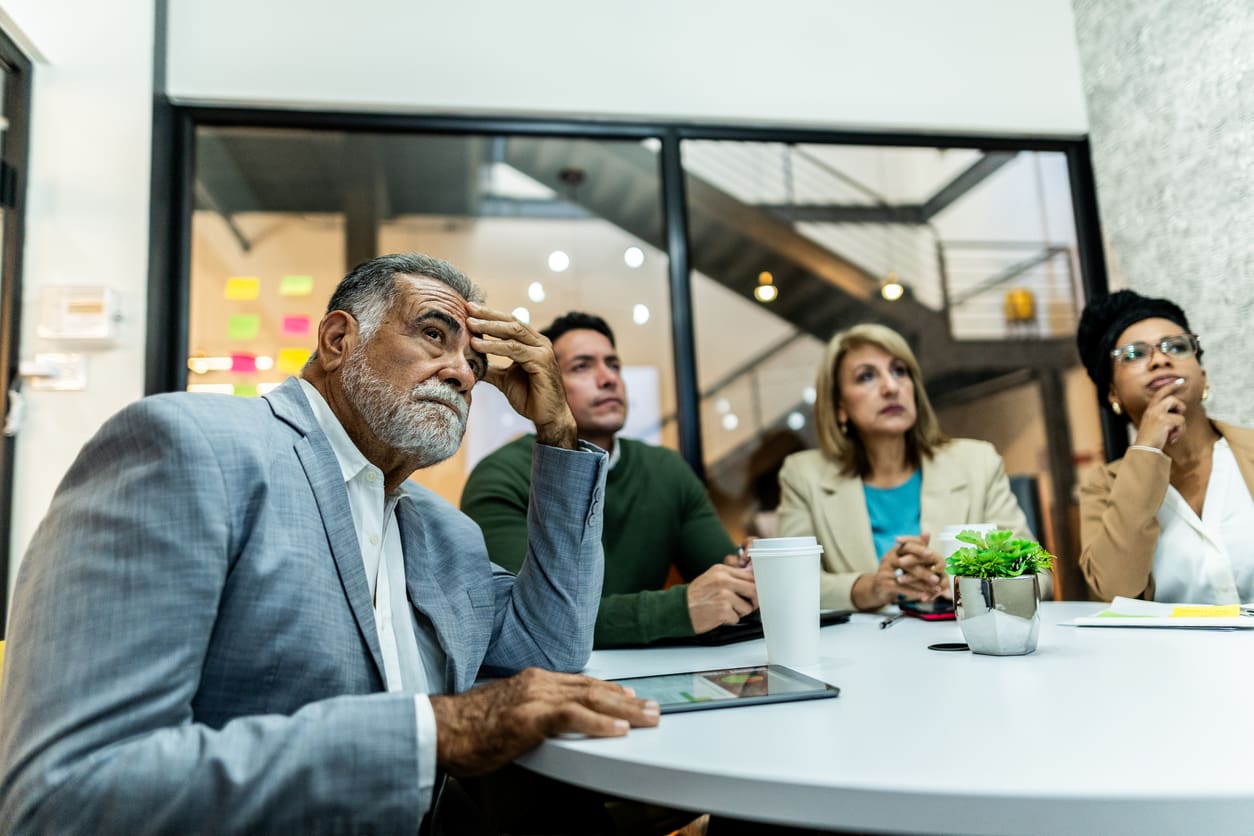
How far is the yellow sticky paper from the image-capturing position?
1235mm

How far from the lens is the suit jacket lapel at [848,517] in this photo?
2.21 meters

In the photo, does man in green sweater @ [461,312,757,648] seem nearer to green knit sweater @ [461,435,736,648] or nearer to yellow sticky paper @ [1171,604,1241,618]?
green knit sweater @ [461,435,736,648]

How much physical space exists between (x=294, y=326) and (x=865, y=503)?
1.83m

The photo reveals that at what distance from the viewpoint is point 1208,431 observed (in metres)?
2.02

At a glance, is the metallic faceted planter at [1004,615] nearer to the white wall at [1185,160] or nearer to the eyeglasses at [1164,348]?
the eyeglasses at [1164,348]

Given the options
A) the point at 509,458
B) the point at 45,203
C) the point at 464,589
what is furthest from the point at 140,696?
the point at 45,203

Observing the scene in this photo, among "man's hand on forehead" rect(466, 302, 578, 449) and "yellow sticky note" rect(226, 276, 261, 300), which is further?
"yellow sticky note" rect(226, 276, 261, 300)

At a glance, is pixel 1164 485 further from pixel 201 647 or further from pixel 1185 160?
pixel 201 647

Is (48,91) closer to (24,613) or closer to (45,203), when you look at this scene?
(45,203)

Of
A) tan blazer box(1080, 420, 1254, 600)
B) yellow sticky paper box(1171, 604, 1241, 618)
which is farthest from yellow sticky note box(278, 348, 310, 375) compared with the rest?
yellow sticky paper box(1171, 604, 1241, 618)

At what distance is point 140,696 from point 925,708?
701mm

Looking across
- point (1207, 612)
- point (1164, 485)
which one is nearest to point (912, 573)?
point (1207, 612)

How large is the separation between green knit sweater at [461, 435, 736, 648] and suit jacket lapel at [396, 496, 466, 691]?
0.50m

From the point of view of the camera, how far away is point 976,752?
640mm
